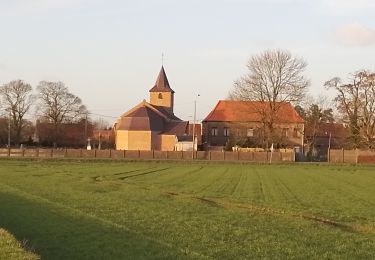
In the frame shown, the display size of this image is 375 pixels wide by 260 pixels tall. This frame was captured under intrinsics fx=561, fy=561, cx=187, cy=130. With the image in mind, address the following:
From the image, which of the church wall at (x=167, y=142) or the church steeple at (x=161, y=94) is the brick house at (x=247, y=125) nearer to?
the church wall at (x=167, y=142)

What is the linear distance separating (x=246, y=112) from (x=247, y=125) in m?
5.58

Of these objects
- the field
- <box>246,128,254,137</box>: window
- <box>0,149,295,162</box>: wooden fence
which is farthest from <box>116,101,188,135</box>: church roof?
the field

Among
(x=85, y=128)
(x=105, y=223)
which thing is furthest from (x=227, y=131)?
(x=105, y=223)

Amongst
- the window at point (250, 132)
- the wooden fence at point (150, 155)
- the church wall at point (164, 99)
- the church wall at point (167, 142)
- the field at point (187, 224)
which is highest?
the church wall at point (164, 99)

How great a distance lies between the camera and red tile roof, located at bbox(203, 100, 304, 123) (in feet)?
320

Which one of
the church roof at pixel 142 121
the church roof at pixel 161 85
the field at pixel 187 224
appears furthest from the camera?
the church roof at pixel 161 85

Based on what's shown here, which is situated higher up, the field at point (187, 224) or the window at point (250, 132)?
the window at point (250, 132)

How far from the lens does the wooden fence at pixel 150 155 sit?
9212 centimetres

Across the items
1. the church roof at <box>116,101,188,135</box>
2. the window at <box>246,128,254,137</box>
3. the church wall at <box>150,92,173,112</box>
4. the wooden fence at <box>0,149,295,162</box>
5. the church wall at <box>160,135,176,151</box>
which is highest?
the church wall at <box>150,92,173,112</box>

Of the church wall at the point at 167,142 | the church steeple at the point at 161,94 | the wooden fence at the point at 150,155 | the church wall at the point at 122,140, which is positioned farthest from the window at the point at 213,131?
the wooden fence at the point at 150,155

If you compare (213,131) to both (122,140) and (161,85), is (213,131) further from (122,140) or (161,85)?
(161,85)

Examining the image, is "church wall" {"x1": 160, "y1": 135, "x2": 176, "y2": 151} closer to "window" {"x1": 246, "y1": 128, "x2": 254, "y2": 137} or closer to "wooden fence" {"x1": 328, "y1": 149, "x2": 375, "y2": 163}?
"window" {"x1": 246, "y1": 128, "x2": 254, "y2": 137}

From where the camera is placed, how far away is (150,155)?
314 ft

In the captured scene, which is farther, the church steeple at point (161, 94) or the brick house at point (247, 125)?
the church steeple at point (161, 94)
